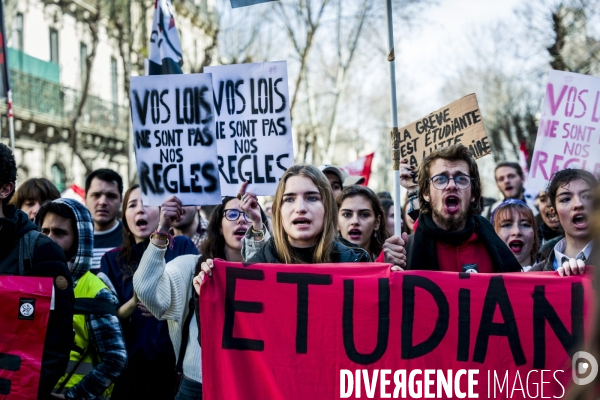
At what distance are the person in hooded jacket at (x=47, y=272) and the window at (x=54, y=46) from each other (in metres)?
21.9

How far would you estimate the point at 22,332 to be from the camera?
342 centimetres

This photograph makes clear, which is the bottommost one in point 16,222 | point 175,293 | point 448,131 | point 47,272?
point 175,293

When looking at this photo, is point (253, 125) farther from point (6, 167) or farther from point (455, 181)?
point (6, 167)

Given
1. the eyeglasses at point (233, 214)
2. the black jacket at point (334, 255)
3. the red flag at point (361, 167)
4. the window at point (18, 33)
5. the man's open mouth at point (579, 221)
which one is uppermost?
the window at point (18, 33)

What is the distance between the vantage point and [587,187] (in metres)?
4.22

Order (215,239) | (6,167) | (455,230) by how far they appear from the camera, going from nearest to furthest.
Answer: (6,167) < (455,230) < (215,239)

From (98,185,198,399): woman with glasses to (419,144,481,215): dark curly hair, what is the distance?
141 cm

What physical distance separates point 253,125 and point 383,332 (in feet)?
5.50

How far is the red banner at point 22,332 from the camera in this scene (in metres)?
3.35

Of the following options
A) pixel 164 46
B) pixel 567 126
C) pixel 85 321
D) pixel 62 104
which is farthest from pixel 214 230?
pixel 62 104

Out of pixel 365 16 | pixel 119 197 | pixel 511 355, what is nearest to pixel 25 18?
pixel 365 16

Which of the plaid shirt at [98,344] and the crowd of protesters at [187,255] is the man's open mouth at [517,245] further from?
the plaid shirt at [98,344]

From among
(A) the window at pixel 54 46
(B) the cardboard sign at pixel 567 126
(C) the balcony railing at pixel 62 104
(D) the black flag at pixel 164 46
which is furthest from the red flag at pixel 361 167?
(A) the window at pixel 54 46

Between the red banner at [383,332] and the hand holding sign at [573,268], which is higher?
the hand holding sign at [573,268]
